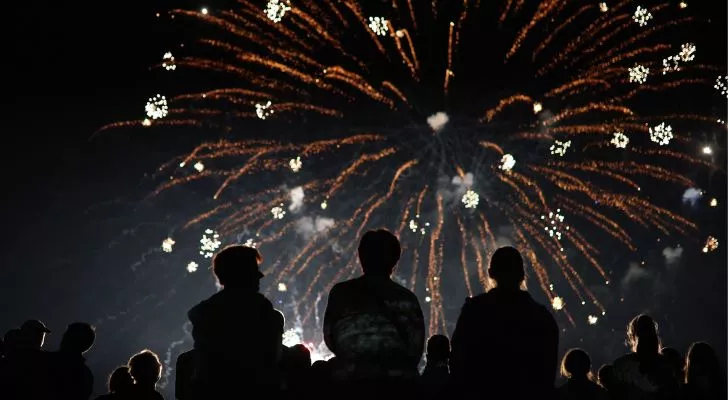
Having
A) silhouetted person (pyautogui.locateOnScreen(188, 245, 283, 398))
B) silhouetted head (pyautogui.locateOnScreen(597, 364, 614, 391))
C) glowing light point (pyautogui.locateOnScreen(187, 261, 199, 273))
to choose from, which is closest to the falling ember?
glowing light point (pyautogui.locateOnScreen(187, 261, 199, 273))

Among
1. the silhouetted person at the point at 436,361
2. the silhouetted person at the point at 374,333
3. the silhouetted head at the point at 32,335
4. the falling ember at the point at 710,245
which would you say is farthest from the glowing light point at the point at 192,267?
the silhouetted person at the point at 374,333

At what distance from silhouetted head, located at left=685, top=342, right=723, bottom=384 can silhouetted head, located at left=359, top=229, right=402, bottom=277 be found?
385cm

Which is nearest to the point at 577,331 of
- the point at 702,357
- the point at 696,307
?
the point at 696,307

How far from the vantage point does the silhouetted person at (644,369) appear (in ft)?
19.8

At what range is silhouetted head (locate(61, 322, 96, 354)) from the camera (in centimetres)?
668

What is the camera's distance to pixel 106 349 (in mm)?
71750

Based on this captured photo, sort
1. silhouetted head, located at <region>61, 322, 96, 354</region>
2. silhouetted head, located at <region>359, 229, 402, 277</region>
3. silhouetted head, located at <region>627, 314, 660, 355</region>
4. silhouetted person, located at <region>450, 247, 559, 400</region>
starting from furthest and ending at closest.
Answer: silhouetted head, located at <region>61, 322, 96, 354</region> < silhouetted head, located at <region>627, 314, 660, 355</region> < silhouetted head, located at <region>359, 229, 402, 277</region> < silhouetted person, located at <region>450, 247, 559, 400</region>

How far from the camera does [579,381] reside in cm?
632

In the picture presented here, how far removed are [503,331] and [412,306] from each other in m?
0.66

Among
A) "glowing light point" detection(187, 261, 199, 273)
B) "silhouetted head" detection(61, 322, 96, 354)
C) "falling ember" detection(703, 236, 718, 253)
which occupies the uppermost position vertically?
"glowing light point" detection(187, 261, 199, 273)

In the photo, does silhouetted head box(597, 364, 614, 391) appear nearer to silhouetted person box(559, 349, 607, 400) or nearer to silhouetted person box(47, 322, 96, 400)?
silhouetted person box(559, 349, 607, 400)

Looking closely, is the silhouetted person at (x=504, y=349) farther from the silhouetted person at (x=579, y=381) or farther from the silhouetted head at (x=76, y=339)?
the silhouetted head at (x=76, y=339)

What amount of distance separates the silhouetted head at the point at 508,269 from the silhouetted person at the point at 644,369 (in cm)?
227

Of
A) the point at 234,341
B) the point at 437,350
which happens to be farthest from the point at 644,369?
the point at 234,341
